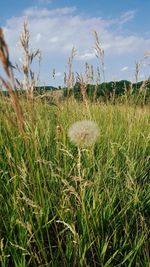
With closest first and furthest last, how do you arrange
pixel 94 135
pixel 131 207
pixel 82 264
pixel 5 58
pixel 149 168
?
1. pixel 5 58
2. pixel 82 264
3. pixel 94 135
4. pixel 131 207
5. pixel 149 168

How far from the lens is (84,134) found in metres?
1.80

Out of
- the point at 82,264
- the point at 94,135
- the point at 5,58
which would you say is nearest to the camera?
the point at 5,58

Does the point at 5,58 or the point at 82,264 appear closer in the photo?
the point at 5,58

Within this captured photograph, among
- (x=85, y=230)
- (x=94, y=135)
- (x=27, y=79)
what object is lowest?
(x=85, y=230)

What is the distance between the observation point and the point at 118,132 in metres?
3.46

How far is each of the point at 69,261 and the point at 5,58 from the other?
3.62ft

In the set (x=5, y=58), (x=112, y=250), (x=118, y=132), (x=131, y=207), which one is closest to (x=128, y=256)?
(x=112, y=250)

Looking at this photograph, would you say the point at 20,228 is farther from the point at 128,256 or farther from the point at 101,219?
the point at 128,256

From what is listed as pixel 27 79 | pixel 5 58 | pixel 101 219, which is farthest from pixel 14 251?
pixel 5 58

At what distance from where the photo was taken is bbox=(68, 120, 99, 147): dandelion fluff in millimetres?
1757

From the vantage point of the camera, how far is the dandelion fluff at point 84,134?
1757 mm

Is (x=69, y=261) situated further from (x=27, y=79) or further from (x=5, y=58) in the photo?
(x=5, y=58)

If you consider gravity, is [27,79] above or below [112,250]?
above

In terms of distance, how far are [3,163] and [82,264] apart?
1.08m
